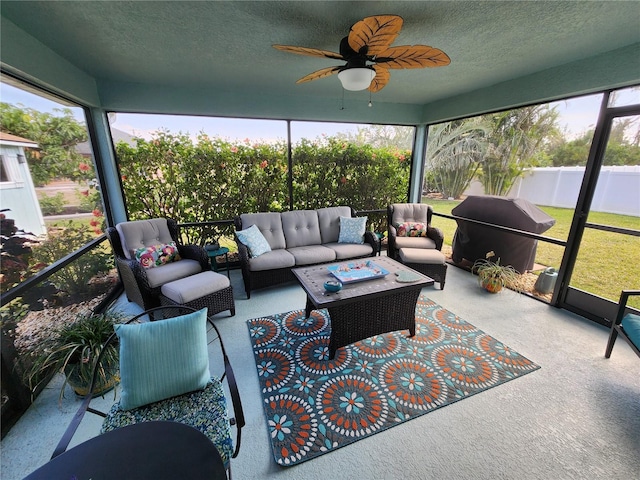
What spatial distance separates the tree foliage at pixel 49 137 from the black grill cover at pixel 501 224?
16.4 ft

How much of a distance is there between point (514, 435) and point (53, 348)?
3.01 metres

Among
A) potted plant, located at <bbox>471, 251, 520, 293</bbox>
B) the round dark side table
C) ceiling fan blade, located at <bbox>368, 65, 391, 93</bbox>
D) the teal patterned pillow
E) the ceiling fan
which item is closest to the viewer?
the round dark side table

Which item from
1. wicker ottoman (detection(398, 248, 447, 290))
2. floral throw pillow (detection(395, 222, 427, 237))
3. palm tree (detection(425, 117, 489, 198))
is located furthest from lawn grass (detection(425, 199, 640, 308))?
palm tree (detection(425, 117, 489, 198))

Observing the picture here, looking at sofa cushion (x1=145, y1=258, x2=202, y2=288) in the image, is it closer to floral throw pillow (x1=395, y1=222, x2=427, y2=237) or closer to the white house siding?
the white house siding

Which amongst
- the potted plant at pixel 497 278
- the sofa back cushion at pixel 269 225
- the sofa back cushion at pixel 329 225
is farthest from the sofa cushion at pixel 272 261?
the potted plant at pixel 497 278

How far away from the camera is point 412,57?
1828 millimetres

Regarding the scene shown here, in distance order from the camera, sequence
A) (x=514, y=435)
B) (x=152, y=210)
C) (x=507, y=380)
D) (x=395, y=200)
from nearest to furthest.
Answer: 1. (x=514, y=435)
2. (x=507, y=380)
3. (x=152, y=210)
4. (x=395, y=200)

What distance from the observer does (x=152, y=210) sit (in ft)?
12.7

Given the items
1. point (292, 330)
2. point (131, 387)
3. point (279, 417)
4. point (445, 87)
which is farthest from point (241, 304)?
point (445, 87)

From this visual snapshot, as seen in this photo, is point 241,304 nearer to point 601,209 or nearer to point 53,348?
point 53,348

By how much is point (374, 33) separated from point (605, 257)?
3.41 m

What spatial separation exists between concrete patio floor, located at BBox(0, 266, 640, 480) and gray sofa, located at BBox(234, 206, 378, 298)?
1067 millimetres

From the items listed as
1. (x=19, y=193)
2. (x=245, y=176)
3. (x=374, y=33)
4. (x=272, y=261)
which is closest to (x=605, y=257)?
(x=374, y=33)

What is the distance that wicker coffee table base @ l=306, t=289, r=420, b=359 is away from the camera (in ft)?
7.15
